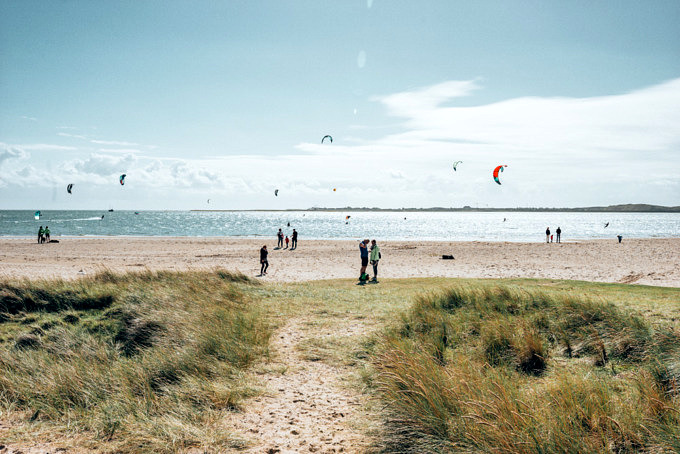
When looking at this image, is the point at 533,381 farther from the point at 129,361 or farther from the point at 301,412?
the point at 129,361

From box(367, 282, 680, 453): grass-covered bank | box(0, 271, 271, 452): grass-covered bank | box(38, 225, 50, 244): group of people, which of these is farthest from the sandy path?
box(38, 225, 50, 244): group of people

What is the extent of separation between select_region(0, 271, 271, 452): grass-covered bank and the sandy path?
0.30 metres

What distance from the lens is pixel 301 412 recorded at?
485cm

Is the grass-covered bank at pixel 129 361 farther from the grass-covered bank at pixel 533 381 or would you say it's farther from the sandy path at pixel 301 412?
the grass-covered bank at pixel 533 381

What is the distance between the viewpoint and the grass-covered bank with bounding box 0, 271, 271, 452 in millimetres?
4547

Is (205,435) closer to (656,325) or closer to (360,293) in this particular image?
(656,325)

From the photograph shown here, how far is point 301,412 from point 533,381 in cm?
316

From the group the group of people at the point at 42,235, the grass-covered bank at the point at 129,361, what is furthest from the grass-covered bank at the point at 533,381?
the group of people at the point at 42,235

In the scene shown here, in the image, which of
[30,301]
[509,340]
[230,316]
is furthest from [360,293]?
[30,301]

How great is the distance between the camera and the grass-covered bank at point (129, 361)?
14.9 ft

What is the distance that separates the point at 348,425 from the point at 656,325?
5701 millimetres

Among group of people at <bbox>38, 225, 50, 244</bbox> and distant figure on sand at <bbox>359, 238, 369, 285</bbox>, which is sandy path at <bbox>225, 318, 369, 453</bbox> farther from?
group of people at <bbox>38, 225, 50, 244</bbox>

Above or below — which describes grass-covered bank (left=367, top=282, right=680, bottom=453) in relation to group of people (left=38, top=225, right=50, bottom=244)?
above

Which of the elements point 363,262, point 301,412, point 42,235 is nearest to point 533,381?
point 301,412
